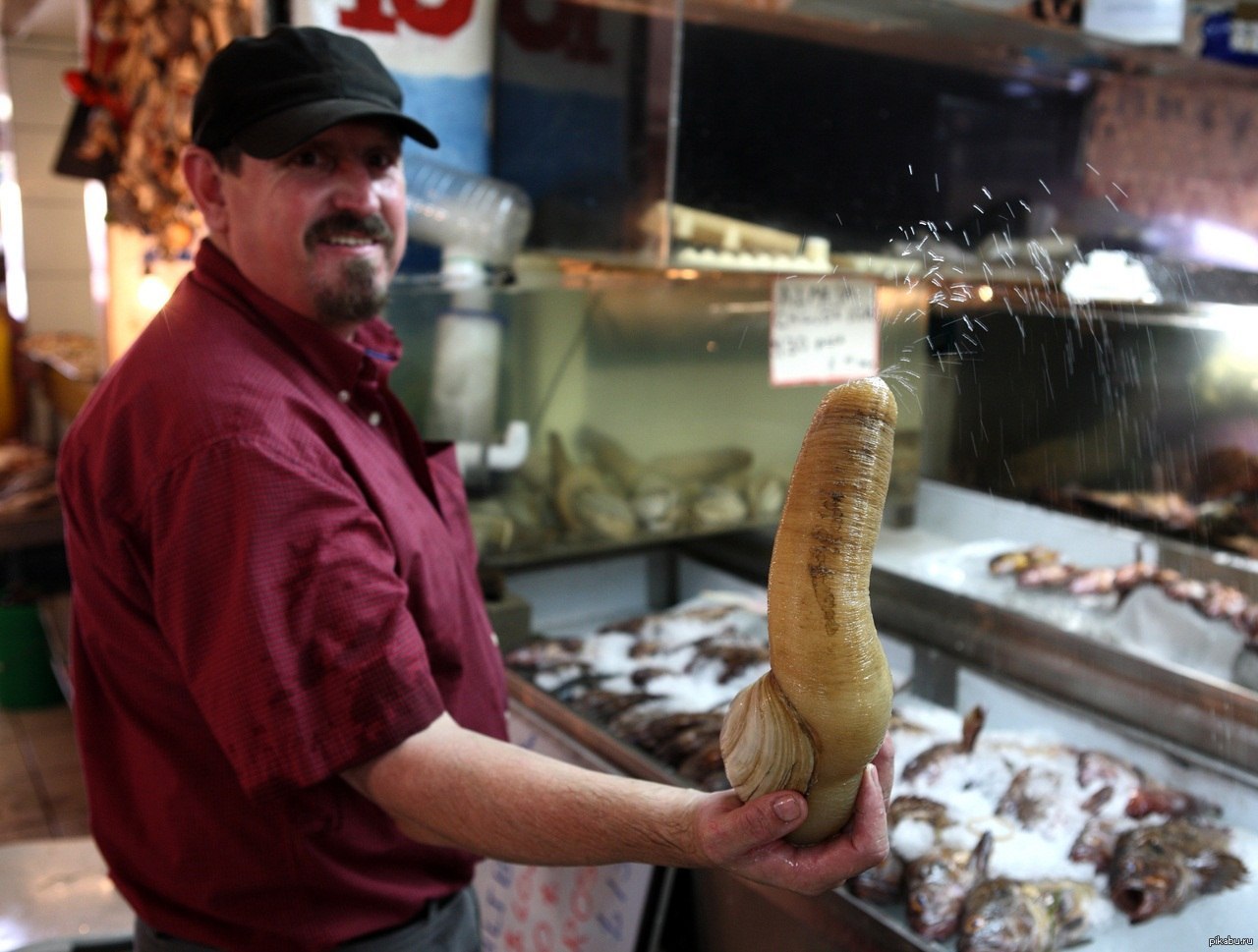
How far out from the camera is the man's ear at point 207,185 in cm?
169

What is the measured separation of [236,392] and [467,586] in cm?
54

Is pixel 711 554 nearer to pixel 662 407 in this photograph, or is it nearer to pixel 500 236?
pixel 662 407

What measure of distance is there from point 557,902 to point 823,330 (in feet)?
4.93

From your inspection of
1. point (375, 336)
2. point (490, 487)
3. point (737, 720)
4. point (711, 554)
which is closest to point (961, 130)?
point (711, 554)

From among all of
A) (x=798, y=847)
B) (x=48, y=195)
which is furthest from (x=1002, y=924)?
(x=48, y=195)

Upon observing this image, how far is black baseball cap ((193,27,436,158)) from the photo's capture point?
1577 millimetres

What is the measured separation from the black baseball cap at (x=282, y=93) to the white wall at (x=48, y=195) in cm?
766

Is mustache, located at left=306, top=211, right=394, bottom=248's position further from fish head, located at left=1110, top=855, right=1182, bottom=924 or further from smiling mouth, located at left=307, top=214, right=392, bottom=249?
fish head, located at left=1110, top=855, right=1182, bottom=924

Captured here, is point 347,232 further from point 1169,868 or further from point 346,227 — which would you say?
point 1169,868

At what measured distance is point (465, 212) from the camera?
2.90 m

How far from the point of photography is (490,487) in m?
3.06

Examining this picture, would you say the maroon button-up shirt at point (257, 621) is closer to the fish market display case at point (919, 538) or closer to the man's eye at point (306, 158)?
the man's eye at point (306, 158)

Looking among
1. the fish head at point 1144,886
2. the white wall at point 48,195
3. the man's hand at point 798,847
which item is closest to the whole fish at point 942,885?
the fish head at point 1144,886

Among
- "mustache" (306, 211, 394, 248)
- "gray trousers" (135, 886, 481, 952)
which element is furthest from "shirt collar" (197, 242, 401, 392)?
"gray trousers" (135, 886, 481, 952)
